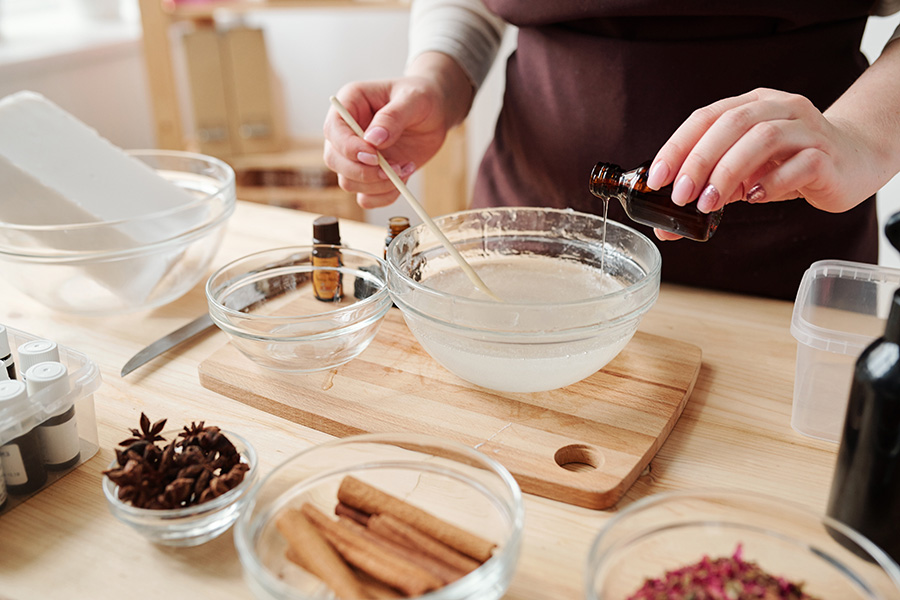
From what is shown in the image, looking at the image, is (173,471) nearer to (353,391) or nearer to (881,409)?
(353,391)

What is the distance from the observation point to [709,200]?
2.70 ft

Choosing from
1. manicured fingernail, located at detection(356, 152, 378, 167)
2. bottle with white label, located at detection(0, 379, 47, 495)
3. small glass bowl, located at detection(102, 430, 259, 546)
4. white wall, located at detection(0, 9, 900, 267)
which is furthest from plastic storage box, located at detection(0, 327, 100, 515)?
white wall, located at detection(0, 9, 900, 267)

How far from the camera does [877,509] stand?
0.64 m

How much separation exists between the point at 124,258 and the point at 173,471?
498mm

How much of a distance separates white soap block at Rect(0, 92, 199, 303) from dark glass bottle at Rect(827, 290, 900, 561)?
0.95 m

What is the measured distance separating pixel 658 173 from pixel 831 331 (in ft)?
0.81

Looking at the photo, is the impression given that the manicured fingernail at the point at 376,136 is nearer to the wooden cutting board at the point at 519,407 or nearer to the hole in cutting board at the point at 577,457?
the wooden cutting board at the point at 519,407

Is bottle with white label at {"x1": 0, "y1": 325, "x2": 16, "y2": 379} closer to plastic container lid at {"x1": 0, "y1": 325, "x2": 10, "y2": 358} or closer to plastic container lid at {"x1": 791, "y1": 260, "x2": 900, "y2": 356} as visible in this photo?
plastic container lid at {"x1": 0, "y1": 325, "x2": 10, "y2": 358}

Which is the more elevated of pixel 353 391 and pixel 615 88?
pixel 615 88

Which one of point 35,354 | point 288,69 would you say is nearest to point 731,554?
point 35,354

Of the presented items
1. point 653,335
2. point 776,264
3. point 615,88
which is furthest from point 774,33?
point 653,335

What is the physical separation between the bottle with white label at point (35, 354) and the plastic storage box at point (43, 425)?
2cm

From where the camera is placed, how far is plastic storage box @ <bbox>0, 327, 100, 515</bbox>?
0.77 meters

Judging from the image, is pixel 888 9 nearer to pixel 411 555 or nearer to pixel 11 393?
pixel 411 555
